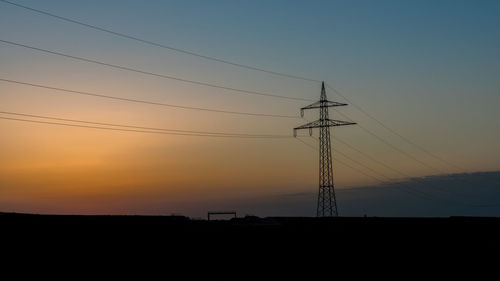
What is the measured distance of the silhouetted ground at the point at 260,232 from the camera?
35.7 meters

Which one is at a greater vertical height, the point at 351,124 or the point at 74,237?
the point at 351,124

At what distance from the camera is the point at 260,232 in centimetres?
5134

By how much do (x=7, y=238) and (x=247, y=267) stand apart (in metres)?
14.0

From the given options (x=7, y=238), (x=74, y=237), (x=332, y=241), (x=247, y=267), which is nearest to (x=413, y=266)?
(x=332, y=241)

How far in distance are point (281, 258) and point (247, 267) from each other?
4515mm

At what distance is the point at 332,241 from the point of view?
5238 cm

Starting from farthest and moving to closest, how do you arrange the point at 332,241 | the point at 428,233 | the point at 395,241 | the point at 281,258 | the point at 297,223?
the point at 297,223 → the point at 428,233 → the point at 395,241 → the point at 332,241 → the point at 281,258

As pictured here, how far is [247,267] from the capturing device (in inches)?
1594

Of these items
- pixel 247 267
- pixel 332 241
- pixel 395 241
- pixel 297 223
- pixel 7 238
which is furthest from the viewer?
pixel 297 223

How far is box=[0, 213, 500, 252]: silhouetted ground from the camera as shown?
3566cm

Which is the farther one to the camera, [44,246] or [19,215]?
[19,215]

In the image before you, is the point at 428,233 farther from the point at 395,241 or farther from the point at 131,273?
the point at 131,273

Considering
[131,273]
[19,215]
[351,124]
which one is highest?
[351,124]

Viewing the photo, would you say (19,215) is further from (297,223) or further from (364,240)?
(297,223)
